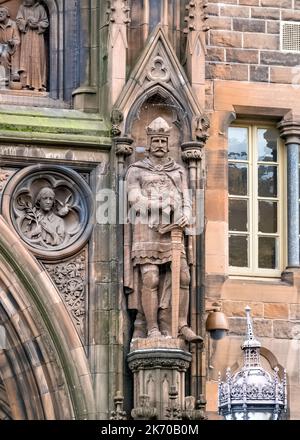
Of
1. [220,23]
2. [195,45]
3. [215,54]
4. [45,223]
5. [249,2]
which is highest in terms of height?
[249,2]

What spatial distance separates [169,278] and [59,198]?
141cm

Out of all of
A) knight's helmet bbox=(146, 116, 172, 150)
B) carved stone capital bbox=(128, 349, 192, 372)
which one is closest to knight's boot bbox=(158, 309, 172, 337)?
carved stone capital bbox=(128, 349, 192, 372)

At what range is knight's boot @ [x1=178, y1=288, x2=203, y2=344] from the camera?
2367 centimetres

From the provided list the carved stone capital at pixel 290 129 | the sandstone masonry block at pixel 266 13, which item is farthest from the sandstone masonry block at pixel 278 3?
the carved stone capital at pixel 290 129

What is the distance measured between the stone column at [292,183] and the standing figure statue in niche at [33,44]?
2.71m

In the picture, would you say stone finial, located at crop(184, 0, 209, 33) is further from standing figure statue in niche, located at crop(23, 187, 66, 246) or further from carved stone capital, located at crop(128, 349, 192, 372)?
carved stone capital, located at crop(128, 349, 192, 372)

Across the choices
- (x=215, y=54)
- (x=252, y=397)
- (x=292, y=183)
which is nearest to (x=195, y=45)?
(x=215, y=54)

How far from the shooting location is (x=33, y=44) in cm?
2488

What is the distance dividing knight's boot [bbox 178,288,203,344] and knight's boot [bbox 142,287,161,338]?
0.24 metres

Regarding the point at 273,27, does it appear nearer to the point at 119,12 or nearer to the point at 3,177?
the point at 119,12

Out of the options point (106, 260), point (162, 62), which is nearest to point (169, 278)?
point (106, 260)

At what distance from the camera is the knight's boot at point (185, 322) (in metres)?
23.7

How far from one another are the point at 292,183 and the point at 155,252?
7.89ft
